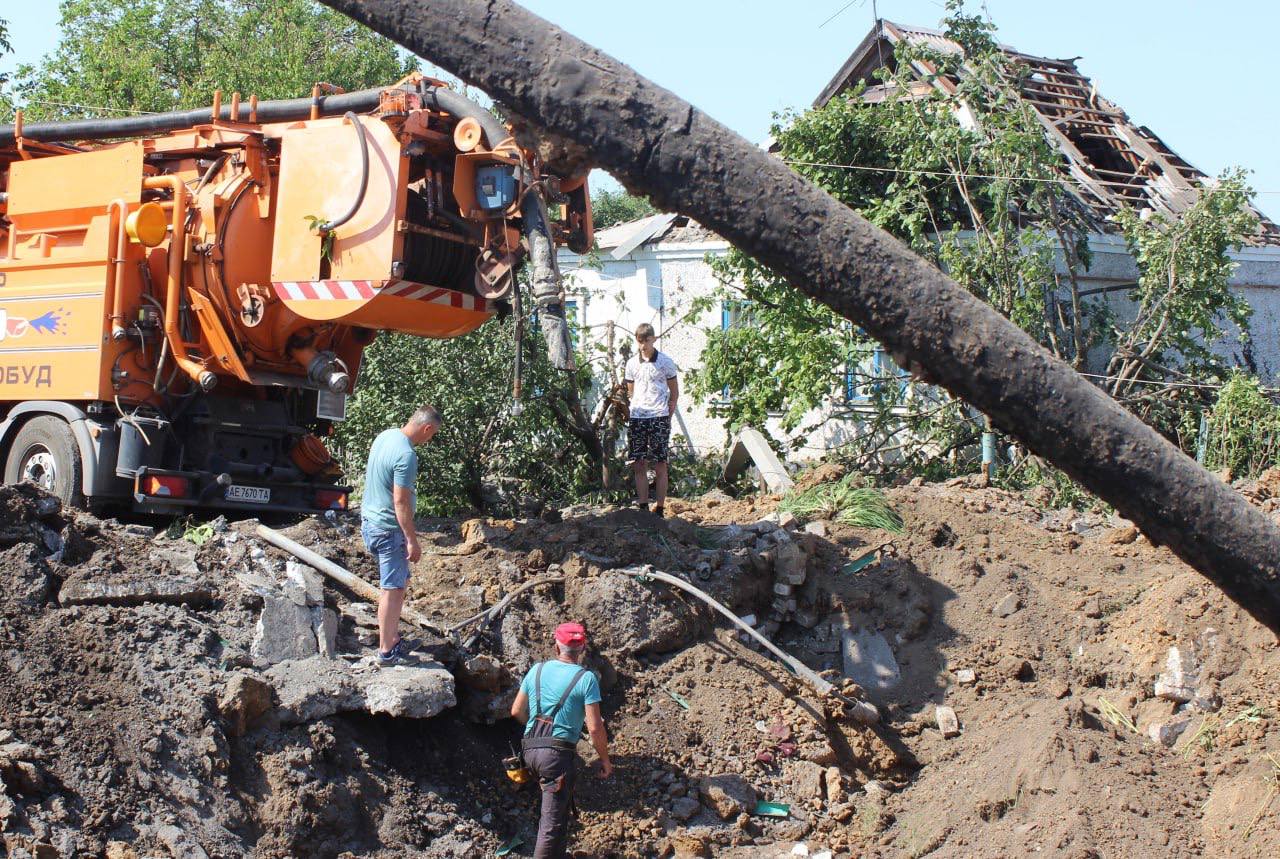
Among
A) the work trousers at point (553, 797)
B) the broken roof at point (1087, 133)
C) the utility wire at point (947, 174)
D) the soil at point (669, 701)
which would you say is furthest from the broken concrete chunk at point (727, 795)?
the broken roof at point (1087, 133)

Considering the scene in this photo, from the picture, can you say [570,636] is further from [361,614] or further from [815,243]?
[815,243]

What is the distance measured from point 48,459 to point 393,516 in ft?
11.0

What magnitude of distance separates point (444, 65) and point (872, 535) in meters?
7.49

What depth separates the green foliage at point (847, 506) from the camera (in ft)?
33.6

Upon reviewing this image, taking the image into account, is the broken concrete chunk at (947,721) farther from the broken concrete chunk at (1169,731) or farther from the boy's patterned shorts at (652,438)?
the boy's patterned shorts at (652,438)

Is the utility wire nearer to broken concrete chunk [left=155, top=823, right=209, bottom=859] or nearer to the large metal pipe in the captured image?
broken concrete chunk [left=155, top=823, right=209, bottom=859]

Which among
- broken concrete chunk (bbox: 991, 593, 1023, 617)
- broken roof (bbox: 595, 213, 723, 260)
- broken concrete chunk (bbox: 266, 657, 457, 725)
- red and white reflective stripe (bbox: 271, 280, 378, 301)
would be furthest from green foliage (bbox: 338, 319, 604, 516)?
broken roof (bbox: 595, 213, 723, 260)

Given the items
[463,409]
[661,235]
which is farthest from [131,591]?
[661,235]

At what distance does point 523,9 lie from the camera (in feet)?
9.89

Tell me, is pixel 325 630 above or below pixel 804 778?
above

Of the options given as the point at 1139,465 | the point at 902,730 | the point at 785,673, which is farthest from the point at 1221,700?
the point at 1139,465

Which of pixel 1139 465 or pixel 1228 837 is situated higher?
pixel 1139 465

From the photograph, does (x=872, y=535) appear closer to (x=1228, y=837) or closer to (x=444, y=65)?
(x=1228, y=837)

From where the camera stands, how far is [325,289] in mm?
8281
